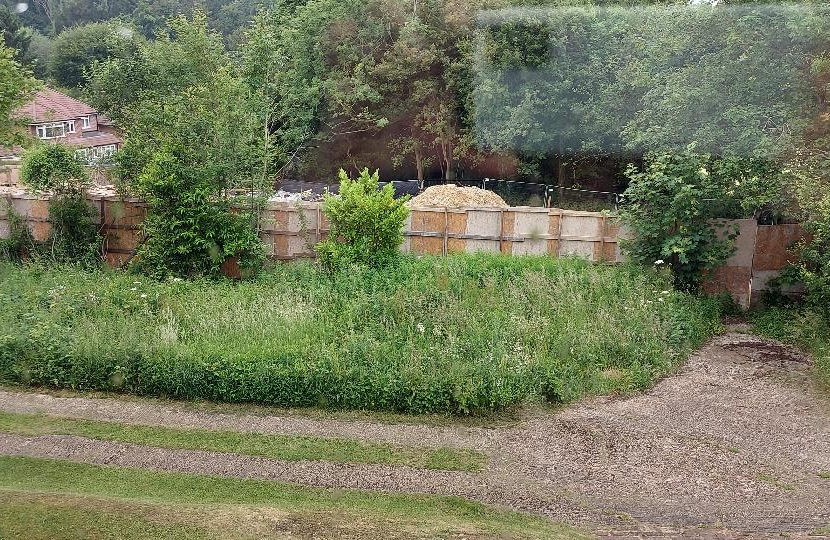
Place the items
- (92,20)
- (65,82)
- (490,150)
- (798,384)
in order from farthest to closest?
(92,20), (65,82), (490,150), (798,384)

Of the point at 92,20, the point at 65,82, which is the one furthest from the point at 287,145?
the point at 92,20

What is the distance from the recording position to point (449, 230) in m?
12.9

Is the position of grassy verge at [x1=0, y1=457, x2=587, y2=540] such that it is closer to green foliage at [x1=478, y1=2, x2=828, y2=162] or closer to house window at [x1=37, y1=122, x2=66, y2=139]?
green foliage at [x1=478, y1=2, x2=828, y2=162]

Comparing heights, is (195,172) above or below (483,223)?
above

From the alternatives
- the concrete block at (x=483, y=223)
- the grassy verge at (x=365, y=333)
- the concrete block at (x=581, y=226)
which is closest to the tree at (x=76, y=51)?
the grassy verge at (x=365, y=333)

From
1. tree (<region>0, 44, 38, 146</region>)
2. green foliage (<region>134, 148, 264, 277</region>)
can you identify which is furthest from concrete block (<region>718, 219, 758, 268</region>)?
tree (<region>0, 44, 38, 146</region>)

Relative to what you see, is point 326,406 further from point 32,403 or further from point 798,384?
point 798,384

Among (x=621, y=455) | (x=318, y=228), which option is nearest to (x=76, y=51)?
(x=318, y=228)

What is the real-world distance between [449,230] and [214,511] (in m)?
7.74

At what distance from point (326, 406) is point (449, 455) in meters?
1.87

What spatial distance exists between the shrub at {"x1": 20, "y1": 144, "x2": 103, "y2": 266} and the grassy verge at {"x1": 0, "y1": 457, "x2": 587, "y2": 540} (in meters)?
6.51

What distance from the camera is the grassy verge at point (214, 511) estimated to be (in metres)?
5.77

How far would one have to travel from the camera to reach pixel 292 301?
10602mm

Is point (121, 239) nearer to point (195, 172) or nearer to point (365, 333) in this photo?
point (195, 172)
